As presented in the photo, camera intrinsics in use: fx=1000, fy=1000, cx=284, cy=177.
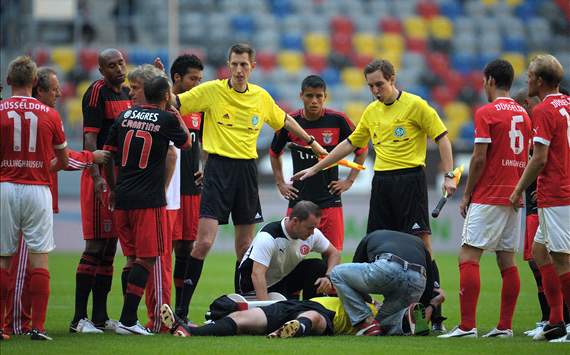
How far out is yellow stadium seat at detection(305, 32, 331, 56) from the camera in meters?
27.8

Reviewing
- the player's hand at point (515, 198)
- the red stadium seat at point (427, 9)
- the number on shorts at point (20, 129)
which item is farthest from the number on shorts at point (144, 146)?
the red stadium seat at point (427, 9)

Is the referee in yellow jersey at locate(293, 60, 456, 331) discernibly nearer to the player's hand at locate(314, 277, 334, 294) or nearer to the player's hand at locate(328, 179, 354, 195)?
the player's hand at locate(328, 179, 354, 195)

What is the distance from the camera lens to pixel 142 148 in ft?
A: 29.6

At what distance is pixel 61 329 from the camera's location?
9.78m

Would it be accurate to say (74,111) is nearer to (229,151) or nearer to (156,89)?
(229,151)

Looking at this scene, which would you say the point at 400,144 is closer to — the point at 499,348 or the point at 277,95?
the point at 499,348

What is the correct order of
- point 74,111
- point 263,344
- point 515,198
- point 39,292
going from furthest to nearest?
point 74,111
point 515,198
point 39,292
point 263,344

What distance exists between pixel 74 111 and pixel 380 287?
51.1ft

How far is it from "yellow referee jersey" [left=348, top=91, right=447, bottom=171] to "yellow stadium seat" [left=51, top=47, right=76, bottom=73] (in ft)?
55.4

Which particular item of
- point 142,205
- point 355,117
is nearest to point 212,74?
point 355,117

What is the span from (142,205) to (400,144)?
111 inches

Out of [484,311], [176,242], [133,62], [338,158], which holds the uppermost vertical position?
[133,62]

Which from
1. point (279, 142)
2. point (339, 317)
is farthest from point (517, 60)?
point (339, 317)

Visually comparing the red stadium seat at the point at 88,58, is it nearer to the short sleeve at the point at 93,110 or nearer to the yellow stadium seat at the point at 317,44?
the yellow stadium seat at the point at 317,44
